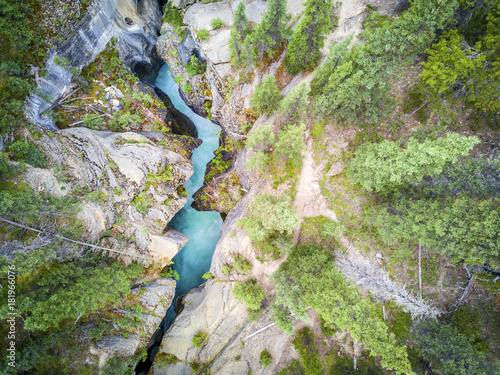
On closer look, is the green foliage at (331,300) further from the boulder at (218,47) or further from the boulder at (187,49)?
the boulder at (187,49)

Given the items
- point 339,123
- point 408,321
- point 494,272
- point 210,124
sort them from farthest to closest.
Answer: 1. point 210,124
2. point 339,123
3. point 408,321
4. point 494,272

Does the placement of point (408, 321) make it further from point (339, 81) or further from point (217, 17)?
point (217, 17)

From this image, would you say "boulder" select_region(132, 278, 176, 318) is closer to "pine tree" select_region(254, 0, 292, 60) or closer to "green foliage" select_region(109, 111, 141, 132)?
"green foliage" select_region(109, 111, 141, 132)

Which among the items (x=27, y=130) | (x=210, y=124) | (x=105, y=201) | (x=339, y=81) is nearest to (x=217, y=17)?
(x=210, y=124)

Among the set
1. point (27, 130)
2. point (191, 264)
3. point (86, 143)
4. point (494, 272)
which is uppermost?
point (27, 130)

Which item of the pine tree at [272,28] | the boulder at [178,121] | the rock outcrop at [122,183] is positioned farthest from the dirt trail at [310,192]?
the boulder at [178,121]

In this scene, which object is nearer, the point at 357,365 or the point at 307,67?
the point at 357,365
